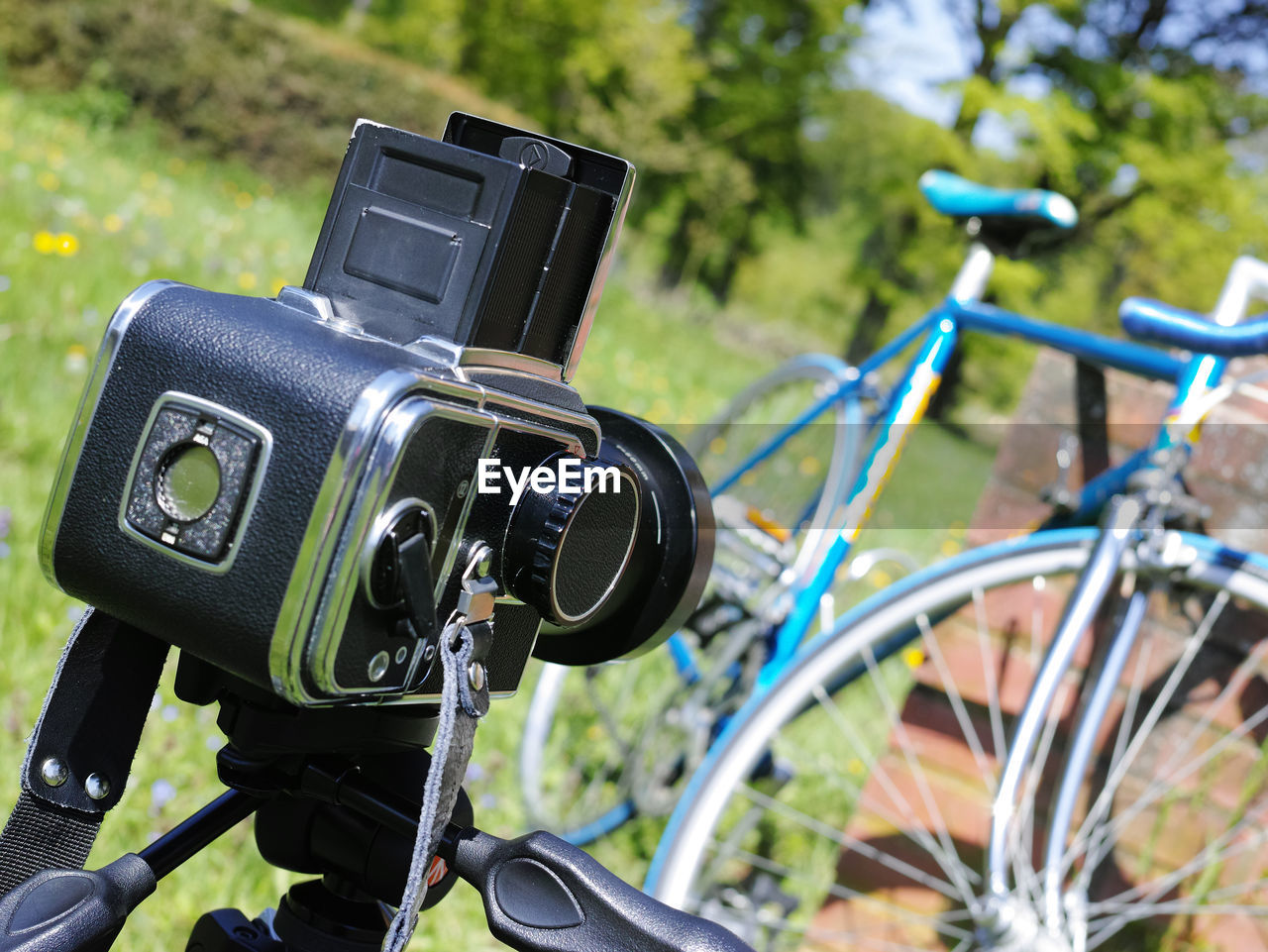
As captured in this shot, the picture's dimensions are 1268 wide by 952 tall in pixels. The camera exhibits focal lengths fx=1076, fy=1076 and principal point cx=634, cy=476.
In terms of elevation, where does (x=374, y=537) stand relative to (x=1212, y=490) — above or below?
below

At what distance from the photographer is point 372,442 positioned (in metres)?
0.54

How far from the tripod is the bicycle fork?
37.7 inches

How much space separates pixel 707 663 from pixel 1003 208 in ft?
3.37

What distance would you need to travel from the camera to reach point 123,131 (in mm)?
8039

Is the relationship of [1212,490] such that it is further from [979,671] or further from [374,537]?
[374,537]

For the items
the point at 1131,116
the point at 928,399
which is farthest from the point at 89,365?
the point at 1131,116

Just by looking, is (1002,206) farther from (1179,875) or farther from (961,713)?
(1179,875)

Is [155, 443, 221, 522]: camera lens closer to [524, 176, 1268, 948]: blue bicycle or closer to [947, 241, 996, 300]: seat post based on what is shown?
[524, 176, 1268, 948]: blue bicycle

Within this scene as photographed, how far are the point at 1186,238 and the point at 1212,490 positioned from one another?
14.4m

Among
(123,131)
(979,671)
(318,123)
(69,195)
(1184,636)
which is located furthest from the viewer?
(318,123)

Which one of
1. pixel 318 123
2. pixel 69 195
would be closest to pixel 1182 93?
pixel 318 123

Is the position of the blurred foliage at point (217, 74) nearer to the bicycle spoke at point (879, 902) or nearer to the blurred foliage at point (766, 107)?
the blurred foliage at point (766, 107)

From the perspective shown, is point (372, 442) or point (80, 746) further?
point (80, 746)

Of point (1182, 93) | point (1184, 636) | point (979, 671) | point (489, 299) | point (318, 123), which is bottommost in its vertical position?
point (979, 671)
